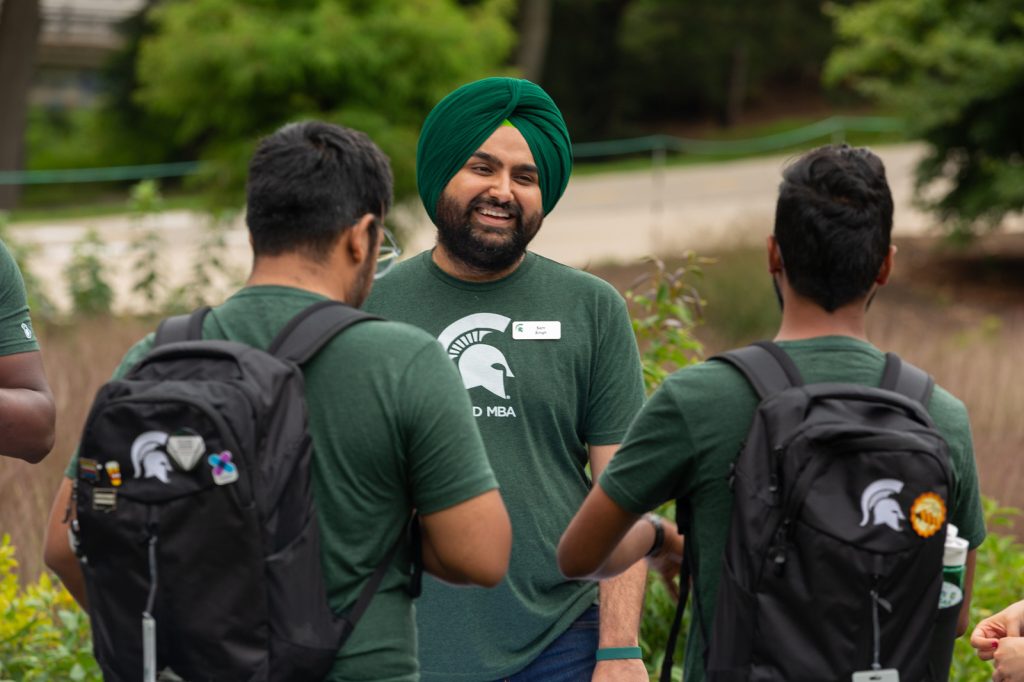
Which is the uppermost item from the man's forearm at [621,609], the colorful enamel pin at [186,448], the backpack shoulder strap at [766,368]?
the backpack shoulder strap at [766,368]

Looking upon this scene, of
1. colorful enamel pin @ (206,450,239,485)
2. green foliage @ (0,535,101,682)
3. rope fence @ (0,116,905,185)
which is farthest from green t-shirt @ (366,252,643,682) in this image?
rope fence @ (0,116,905,185)

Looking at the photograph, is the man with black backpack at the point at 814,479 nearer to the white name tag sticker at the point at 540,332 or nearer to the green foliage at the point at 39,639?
the white name tag sticker at the point at 540,332

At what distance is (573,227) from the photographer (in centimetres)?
2267

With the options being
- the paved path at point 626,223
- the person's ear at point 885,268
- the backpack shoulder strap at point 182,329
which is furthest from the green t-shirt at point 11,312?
the paved path at point 626,223

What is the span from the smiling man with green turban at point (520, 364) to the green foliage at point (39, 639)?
158cm

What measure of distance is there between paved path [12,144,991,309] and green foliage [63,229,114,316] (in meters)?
0.16

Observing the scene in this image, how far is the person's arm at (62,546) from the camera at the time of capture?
8.13 ft

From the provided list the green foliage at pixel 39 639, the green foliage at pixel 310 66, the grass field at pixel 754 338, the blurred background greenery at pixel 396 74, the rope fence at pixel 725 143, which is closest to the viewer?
the green foliage at pixel 39 639

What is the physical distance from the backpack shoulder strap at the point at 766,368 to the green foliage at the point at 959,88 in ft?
45.4

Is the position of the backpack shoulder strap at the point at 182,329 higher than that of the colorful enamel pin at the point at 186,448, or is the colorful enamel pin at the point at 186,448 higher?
the backpack shoulder strap at the point at 182,329

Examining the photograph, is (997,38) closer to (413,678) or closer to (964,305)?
(964,305)

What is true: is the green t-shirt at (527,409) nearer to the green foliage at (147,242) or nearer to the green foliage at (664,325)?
the green foliage at (664,325)

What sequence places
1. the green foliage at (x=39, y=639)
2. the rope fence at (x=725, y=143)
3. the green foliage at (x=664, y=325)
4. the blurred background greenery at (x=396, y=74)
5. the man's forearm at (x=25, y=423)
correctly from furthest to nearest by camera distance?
the rope fence at (x=725, y=143)
the blurred background greenery at (x=396, y=74)
the green foliage at (x=664, y=325)
the green foliage at (x=39, y=639)
the man's forearm at (x=25, y=423)

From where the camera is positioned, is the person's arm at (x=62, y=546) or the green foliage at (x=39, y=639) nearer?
the person's arm at (x=62, y=546)
